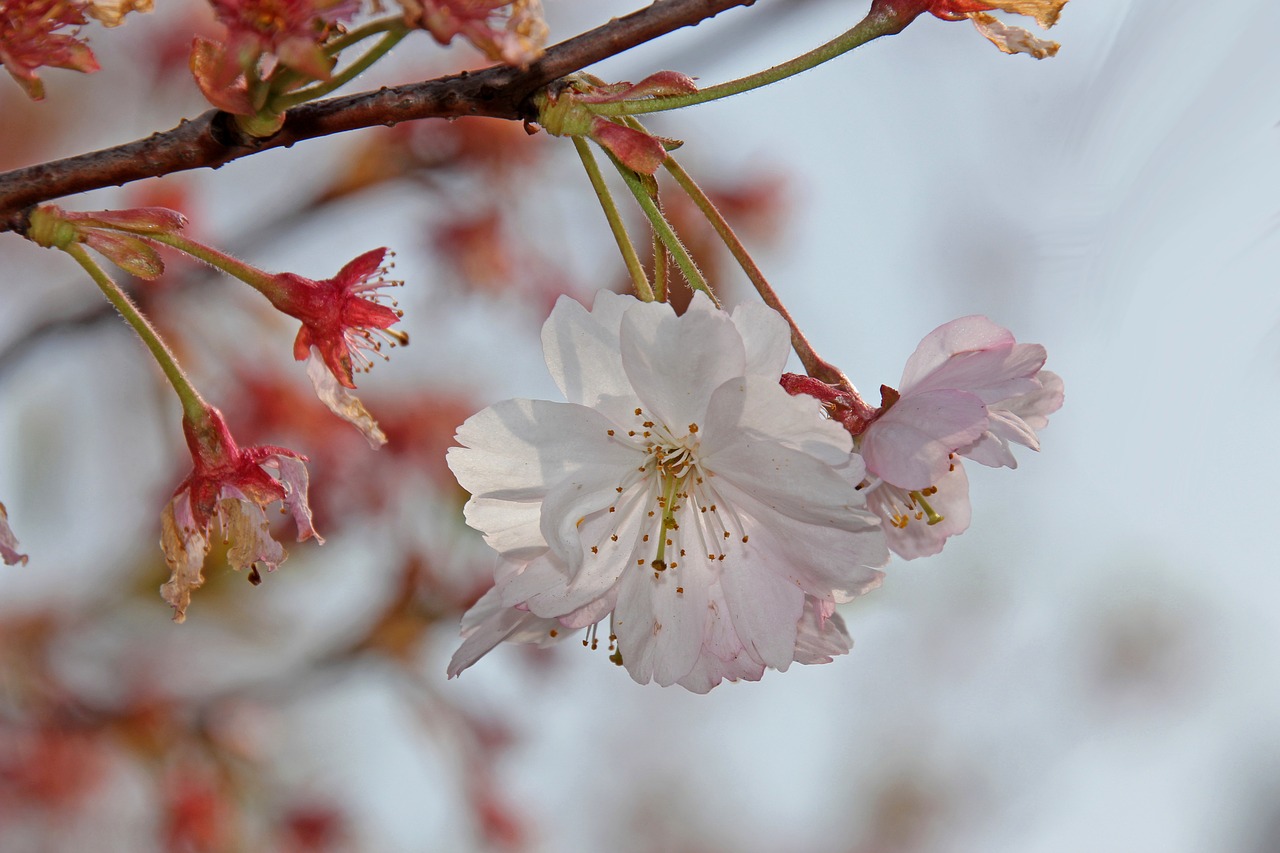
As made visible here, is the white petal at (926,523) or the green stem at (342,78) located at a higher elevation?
the green stem at (342,78)


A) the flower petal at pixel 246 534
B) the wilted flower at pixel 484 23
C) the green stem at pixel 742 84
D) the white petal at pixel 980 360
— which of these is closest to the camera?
the wilted flower at pixel 484 23

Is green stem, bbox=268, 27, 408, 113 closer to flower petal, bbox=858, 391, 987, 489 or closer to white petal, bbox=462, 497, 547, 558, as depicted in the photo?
white petal, bbox=462, 497, 547, 558

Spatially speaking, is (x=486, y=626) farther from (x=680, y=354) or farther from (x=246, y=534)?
(x=680, y=354)

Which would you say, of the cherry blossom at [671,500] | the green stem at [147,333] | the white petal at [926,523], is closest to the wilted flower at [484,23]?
the cherry blossom at [671,500]

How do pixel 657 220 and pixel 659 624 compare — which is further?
pixel 659 624

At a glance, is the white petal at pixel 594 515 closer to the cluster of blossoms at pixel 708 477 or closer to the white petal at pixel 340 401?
the cluster of blossoms at pixel 708 477

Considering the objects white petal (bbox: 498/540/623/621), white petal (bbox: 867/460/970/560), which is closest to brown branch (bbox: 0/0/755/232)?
white petal (bbox: 498/540/623/621)

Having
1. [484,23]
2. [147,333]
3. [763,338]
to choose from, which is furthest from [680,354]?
[147,333]
